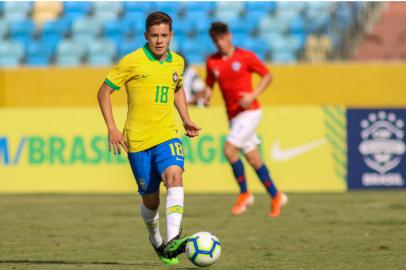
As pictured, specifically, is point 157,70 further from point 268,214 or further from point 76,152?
point 76,152

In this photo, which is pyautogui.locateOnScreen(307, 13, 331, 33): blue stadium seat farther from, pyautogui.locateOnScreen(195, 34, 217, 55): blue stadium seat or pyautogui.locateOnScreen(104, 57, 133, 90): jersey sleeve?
pyautogui.locateOnScreen(104, 57, 133, 90): jersey sleeve

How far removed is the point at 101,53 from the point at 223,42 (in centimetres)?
908

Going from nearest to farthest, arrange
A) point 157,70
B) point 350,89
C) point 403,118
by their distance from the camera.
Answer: point 157,70 → point 403,118 → point 350,89

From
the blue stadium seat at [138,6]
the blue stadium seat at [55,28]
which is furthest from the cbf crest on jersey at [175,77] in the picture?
the blue stadium seat at [55,28]

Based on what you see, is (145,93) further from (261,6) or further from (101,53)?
(261,6)

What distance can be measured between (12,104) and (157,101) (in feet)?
42.2

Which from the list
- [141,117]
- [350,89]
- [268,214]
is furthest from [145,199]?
[350,89]

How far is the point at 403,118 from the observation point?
17.0m

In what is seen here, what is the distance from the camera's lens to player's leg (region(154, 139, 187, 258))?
310 inches

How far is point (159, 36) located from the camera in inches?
313

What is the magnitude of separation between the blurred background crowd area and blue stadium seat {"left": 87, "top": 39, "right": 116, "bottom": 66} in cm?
2

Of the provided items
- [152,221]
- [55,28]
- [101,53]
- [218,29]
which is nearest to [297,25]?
[101,53]

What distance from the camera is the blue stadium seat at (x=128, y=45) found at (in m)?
21.5

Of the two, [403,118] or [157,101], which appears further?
[403,118]
